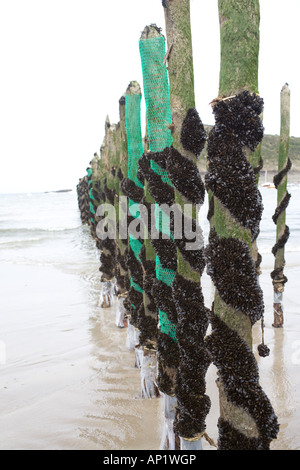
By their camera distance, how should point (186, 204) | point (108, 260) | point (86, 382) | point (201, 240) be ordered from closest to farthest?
1. point (186, 204)
2. point (201, 240)
3. point (86, 382)
4. point (108, 260)

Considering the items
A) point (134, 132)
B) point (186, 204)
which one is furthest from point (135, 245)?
point (186, 204)

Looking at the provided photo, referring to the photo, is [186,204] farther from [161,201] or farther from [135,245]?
[135,245]

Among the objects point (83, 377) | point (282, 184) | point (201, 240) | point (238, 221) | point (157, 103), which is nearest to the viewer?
point (238, 221)

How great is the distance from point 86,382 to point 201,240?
10.1 feet

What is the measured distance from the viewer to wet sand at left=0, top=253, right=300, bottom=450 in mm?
4043

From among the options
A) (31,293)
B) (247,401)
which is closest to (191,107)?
(247,401)

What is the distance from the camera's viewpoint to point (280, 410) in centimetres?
430

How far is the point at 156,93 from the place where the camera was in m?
3.75

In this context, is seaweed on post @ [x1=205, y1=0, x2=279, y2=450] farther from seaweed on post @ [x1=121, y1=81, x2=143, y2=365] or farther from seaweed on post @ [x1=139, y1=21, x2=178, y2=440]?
seaweed on post @ [x1=121, y1=81, x2=143, y2=365]

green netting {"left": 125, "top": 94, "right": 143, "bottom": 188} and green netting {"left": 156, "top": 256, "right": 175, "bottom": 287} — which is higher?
green netting {"left": 125, "top": 94, "right": 143, "bottom": 188}

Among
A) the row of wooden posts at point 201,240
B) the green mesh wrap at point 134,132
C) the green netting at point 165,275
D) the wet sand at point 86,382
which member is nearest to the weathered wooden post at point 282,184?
the wet sand at point 86,382

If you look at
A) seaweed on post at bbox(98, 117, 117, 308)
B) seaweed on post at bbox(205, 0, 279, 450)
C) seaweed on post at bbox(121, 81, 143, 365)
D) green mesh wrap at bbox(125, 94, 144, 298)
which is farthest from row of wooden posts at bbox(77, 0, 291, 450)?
seaweed on post at bbox(98, 117, 117, 308)

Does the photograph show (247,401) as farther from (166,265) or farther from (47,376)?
(47,376)

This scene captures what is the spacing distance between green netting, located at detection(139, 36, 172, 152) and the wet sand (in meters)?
2.75
